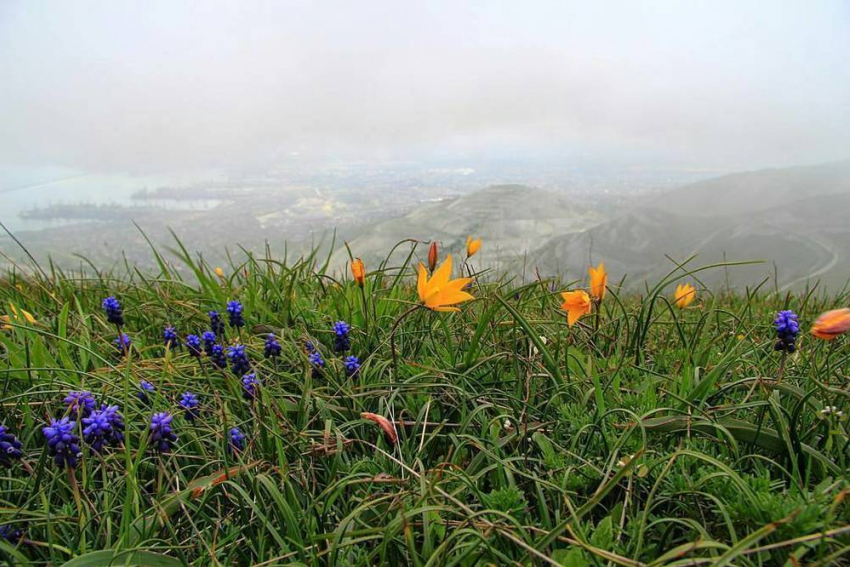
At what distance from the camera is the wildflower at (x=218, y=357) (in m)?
1.72

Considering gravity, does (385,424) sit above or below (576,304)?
below

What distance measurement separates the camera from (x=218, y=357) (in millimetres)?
1725

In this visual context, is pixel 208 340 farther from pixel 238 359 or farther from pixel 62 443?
A: pixel 62 443

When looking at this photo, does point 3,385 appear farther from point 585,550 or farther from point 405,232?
point 405,232

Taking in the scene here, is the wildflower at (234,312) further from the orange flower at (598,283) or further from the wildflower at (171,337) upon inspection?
the orange flower at (598,283)

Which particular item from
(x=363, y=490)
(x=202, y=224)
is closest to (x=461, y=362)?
(x=363, y=490)

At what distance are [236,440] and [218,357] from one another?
425 mm

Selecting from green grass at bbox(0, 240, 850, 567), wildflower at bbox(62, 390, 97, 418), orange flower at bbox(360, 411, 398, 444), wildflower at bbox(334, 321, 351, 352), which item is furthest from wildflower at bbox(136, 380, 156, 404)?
orange flower at bbox(360, 411, 398, 444)

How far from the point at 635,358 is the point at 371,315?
1.07m

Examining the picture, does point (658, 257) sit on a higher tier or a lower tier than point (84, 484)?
lower

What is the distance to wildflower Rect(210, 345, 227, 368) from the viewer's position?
1717mm

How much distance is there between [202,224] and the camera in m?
22.9

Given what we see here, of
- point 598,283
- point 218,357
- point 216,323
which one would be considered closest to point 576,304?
point 598,283

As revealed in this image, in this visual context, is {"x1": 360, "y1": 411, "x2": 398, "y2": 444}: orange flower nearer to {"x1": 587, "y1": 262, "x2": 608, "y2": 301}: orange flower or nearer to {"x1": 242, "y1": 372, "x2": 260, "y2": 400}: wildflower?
{"x1": 242, "y1": 372, "x2": 260, "y2": 400}: wildflower
